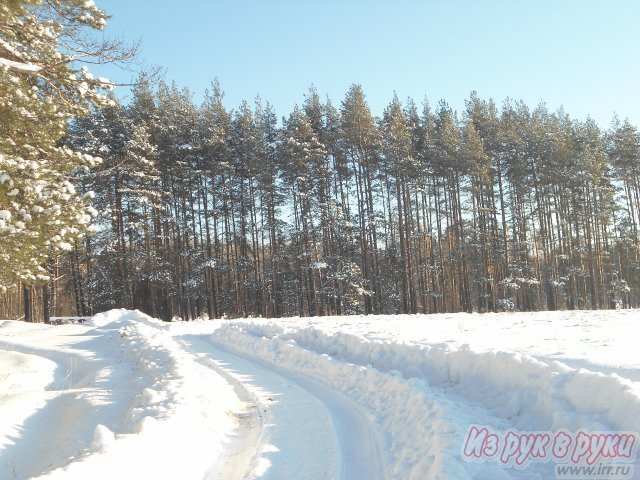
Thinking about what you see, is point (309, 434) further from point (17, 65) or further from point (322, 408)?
point (17, 65)

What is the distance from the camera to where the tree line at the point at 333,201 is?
32.2 m

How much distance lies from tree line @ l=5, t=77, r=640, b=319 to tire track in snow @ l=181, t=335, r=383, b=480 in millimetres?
22502

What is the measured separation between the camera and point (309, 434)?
18.9 feet

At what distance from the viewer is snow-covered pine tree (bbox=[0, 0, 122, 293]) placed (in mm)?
7234

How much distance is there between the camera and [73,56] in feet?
24.2

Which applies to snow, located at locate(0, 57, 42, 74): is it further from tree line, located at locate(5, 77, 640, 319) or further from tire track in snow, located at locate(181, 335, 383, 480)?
tree line, located at locate(5, 77, 640, 319)

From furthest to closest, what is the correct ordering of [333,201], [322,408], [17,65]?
[333,201] → [322,408] → [17,65]

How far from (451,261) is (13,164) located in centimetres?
3434

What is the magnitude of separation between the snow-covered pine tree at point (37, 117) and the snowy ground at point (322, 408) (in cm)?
338

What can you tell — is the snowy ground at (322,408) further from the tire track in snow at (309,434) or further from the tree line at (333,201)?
the tree line at (333,201)

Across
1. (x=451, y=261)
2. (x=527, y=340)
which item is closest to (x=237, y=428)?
(x=527, y=340)

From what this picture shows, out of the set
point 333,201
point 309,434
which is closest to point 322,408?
point 309,434

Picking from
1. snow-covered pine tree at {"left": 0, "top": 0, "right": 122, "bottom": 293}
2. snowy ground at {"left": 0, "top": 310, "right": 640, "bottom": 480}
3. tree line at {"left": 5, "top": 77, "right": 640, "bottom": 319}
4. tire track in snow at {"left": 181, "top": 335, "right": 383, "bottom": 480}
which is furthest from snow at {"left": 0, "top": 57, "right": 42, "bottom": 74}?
tree line at {"left": 5, "top": 77, "right": 640, "bottom": 319}

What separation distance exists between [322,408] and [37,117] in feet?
27.9
